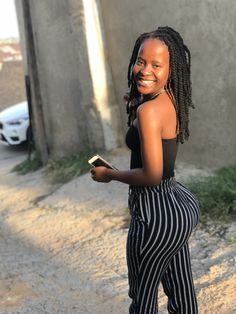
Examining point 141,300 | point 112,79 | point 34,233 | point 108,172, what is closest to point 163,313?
point 141,300

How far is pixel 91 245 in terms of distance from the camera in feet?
14.0

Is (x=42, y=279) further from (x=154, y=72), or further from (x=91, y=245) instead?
(x=154, y=72)

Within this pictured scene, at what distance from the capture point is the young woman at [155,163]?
71.9 inches

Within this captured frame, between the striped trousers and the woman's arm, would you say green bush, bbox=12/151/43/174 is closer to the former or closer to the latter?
the striped trousers

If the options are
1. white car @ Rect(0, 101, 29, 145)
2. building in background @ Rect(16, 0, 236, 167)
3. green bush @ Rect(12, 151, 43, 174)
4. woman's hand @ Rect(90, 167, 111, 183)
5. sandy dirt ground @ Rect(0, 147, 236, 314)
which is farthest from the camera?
white car @ Rect(0, 101, 29, 145)

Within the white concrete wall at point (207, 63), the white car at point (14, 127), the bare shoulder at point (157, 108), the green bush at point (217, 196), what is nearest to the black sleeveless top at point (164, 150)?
the bare shoulder at point (157, 108)

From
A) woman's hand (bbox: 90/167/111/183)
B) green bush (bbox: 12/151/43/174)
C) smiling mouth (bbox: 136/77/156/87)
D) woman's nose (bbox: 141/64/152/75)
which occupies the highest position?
woman's nose (bbox: 141/64/152/75)

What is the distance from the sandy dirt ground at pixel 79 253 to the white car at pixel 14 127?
3.24m

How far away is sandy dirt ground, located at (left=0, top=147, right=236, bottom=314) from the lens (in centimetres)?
319


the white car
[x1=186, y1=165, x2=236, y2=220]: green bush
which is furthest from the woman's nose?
the white car

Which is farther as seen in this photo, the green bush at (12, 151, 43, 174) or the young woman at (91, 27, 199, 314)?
the green bush at (12, 151, 43, 174)

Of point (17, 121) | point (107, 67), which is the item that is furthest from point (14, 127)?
point (107, 67)

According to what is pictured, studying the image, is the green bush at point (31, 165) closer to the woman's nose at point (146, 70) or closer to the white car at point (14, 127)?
the white car at point (14, 127)

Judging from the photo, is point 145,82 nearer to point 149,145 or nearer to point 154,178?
point 149,145
